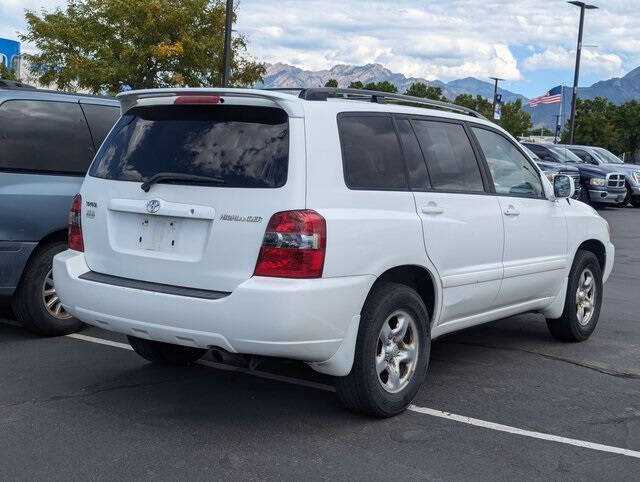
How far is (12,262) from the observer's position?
645 centimetres

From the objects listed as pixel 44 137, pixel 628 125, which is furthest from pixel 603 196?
pixel 628 125

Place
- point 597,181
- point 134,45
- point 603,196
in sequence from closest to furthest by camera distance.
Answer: point 603,196 < point 597,181 < point 134,45

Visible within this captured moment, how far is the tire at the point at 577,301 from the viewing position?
22.8ft

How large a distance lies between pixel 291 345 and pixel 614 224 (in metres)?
16.9

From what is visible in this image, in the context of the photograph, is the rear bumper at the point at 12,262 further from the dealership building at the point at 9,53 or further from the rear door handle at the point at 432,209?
the dealership building at the point at 9,53

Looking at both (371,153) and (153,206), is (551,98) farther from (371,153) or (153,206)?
(153,206)

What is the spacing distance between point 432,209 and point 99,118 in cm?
340

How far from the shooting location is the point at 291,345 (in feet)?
14.3

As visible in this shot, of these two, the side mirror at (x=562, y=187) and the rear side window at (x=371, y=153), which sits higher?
the rear side window at (x=371, y=153)

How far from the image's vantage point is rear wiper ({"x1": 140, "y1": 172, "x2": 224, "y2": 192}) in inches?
181

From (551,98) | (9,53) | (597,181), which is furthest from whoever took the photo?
(551,98)

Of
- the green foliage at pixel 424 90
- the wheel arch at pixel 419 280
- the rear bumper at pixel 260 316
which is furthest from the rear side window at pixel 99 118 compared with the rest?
the green foliage at pixel 424 90

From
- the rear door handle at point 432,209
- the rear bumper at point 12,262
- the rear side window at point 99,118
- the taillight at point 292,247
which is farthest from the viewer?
the rear side window at point 99,118

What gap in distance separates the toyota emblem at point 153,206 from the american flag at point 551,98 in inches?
1794
